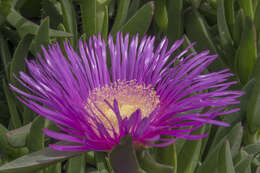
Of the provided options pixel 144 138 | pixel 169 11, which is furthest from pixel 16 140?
pixel 169 11

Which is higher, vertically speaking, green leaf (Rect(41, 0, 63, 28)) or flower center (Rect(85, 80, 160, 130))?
green leaf (Rect(41, 0, 63, 28))

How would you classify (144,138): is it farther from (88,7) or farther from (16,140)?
(88,7)

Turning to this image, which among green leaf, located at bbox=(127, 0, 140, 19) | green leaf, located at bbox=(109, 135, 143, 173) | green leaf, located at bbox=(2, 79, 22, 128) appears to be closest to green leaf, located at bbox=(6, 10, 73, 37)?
green leaf, located at bbox=(2, 79, 22, 128)

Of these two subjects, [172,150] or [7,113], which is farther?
[7,113]

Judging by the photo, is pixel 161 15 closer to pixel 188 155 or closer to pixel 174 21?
pixel 174 21

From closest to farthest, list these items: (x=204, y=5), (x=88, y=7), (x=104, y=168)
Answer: (x=104, y=168) < (x=88, y=7) < (x=204, y=5)

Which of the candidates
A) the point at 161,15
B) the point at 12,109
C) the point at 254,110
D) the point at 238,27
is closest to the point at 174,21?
the point at 161,15

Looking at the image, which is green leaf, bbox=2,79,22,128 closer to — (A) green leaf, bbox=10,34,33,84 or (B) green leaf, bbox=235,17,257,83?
(A) green leaf, bbox=10,34,33,84
